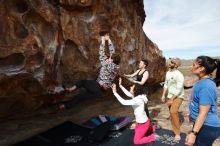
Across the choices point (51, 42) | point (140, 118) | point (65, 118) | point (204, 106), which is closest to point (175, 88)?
point (140, 118)

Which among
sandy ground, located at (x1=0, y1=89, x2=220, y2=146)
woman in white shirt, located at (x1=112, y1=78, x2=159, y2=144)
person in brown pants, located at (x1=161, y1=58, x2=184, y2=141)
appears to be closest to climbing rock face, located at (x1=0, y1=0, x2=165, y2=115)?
sandy ground, located at (x1=0, y1=89, x2=220, y2=146)

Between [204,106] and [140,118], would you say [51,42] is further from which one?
[204,106]

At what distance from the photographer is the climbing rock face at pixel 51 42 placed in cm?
685

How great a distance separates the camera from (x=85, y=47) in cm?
942

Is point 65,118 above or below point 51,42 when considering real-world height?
below

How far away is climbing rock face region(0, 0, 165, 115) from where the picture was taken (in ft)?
22.5

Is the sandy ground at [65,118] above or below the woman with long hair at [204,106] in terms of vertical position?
below

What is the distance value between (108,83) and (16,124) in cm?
362

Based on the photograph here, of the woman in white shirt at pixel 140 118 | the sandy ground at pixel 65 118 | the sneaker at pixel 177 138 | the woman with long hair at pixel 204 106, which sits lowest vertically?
the sandy ground at pixel 65 118

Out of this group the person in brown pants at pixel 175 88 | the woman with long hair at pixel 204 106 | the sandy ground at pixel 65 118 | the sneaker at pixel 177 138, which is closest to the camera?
the woman with long hair at pixel 204 106

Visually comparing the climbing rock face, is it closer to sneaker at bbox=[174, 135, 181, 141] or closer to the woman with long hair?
sneaker at bbox=[174, 135, 181, 141]

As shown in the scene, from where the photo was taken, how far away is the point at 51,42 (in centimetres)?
771

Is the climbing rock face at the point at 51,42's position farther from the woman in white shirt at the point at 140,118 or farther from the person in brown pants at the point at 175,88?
the person in brown pants at the point at 175,88

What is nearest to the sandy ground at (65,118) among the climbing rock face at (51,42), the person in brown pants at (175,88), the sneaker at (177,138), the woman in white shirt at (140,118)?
the climbing rock face at (51,42)
